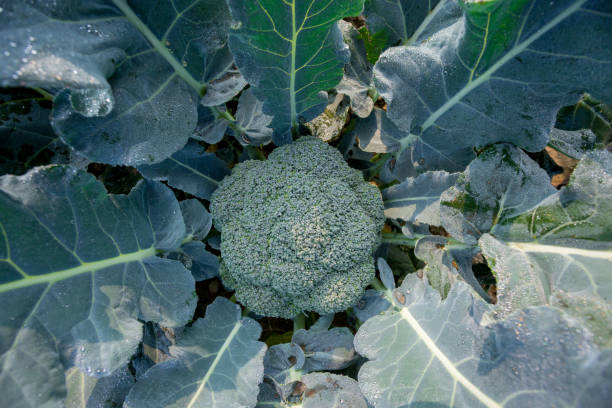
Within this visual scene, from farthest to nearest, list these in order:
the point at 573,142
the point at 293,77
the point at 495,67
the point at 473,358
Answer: the point at 573,142, the point at 293,77, the point at 495,67, the point at 473,358

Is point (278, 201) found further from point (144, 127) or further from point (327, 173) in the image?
point (144, 127)

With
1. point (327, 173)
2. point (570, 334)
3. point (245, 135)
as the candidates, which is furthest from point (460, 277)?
point (245, 135)

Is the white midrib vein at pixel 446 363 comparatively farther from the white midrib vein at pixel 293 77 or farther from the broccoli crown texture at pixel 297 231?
the white midrib vein at pixel 293 77

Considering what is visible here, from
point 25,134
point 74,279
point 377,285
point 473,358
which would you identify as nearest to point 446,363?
point 473,358

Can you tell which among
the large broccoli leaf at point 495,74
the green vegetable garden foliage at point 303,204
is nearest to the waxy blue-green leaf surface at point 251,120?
the green vegetable garden foliage at point 303,204

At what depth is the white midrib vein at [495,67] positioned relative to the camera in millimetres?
911

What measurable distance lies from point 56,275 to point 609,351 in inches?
54.3

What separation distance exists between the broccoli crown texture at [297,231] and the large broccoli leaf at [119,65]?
1.13 feet

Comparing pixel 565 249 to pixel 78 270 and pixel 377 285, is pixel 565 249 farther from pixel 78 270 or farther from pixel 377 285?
pixel 78 270

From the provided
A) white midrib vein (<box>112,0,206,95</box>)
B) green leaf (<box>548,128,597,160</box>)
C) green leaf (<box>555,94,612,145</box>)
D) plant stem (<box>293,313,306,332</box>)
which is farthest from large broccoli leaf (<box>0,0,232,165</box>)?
green leaf (<box>555,94,612,145</box>)

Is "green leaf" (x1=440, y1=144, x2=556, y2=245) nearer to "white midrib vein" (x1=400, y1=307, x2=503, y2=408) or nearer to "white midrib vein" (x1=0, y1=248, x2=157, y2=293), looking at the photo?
"white midrib vein" (x1=400, y1=307, x2=503, y2=408)

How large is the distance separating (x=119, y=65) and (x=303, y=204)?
71 centimetres

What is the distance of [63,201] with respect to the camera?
3.21 feet

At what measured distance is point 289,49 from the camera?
1.06 metres
